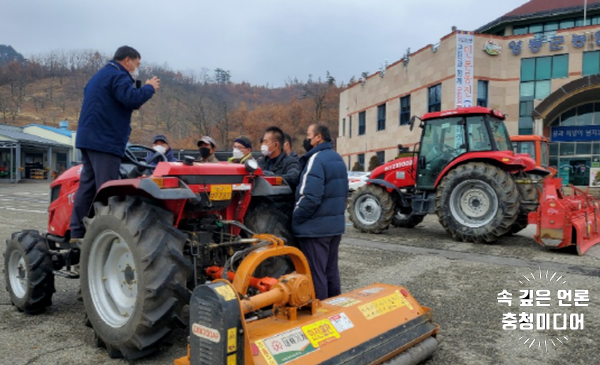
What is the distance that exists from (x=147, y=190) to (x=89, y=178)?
112 cm

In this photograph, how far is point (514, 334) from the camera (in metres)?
Answer: 3.88

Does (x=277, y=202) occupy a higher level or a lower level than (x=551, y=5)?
lower

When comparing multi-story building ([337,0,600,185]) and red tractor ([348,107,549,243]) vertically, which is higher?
multi-story building ([337,0,600,185])

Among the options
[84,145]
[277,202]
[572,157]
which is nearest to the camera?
[84,145]

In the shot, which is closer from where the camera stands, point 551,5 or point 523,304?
point 523,304

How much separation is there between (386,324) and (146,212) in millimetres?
1771

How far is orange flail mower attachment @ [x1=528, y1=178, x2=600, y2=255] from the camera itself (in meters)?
7.27

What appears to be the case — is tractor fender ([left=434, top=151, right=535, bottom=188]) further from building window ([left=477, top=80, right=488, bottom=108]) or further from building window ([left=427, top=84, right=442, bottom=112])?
building window ([left=427, top=84, right=442, bottom=112])

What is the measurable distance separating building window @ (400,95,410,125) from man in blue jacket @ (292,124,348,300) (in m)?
24.2

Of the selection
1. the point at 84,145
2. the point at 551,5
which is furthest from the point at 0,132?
the point at 551,5

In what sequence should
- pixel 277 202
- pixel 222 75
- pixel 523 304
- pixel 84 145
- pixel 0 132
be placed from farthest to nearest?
pixel 222 75, pixel 0 132, pixel 523 304, pixel 277 202, pixel 84 145

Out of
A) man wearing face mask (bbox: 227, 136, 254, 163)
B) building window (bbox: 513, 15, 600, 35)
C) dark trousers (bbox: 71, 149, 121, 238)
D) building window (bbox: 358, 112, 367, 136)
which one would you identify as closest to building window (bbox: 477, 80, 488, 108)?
building window (bbox: 513, 15, 600, 35)

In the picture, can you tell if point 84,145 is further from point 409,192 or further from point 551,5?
point 551,5

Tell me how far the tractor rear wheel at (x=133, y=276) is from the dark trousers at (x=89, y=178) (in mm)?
403
